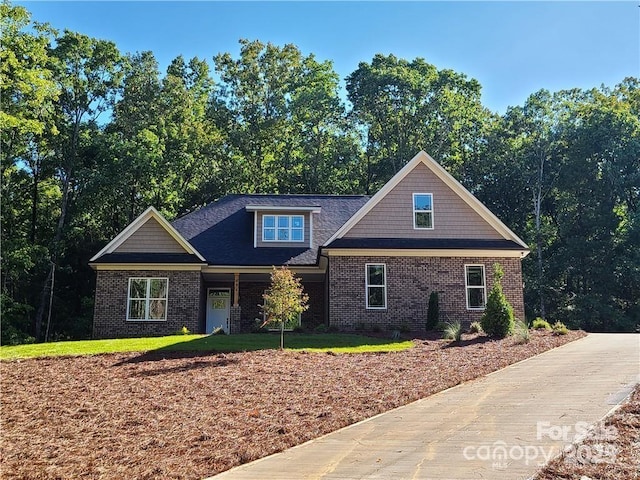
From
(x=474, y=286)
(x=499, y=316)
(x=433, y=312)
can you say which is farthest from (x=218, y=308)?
(x=499, y=316)

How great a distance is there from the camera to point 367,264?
20359mm

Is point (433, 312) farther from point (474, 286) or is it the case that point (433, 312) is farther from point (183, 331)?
point (183, 331)

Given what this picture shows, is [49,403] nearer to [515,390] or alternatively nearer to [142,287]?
[515,390]

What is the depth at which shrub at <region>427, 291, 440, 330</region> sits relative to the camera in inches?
763

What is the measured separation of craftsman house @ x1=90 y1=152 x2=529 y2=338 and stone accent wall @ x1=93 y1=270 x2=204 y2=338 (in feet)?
0.12

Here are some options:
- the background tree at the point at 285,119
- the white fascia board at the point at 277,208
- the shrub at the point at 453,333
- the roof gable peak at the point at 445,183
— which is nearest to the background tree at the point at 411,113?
the background tree at the point at 285,119

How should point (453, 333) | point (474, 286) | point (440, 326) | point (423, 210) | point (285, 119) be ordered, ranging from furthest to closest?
point (285, 119)
point (423, 210)
point (474, 286)
point (440, 326)
point (453, 333)

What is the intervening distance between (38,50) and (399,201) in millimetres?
17279

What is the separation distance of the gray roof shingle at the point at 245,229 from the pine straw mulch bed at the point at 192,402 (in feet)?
26.7

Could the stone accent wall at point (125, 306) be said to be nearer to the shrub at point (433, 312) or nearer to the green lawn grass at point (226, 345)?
the green lawn grass at point (226, 345)

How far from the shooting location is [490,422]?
796 centimetres

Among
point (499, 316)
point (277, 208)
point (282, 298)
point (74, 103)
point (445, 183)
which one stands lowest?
point (499, 316)

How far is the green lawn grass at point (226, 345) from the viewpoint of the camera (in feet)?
50.1

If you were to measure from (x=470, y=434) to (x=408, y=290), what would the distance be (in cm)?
1289
